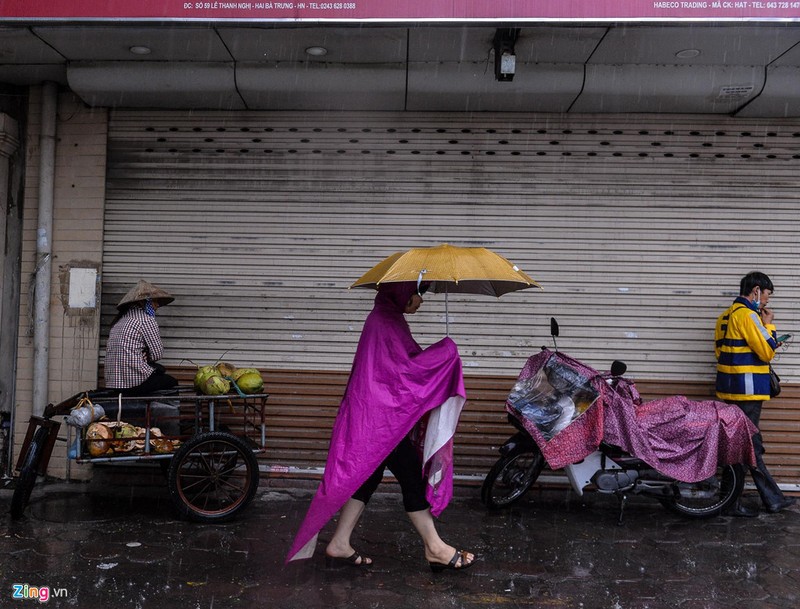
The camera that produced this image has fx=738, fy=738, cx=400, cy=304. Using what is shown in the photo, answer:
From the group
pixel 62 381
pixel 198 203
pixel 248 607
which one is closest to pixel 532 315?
pixel 198 203

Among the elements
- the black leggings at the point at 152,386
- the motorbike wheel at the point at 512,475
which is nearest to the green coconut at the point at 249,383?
the black leggings at the point at 152,386

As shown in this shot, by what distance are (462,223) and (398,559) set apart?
136 inches

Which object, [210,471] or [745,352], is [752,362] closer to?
[745,352]

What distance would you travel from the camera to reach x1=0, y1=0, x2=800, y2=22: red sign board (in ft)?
19.1

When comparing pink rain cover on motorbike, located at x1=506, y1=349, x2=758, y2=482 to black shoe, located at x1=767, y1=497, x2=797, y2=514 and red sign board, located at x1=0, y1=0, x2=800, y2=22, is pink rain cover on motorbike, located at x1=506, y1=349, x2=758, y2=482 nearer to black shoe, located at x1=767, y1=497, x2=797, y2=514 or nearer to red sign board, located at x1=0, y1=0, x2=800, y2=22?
black shoe, located at x1=767, y1=497, x2=797, y2=514

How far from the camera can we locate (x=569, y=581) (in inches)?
192

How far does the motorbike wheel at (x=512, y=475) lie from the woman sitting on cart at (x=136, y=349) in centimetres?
291

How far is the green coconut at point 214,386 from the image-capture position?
615 cm

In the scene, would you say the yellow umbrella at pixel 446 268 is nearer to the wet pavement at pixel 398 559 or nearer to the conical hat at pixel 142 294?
the wet pavement at pixel 398 559

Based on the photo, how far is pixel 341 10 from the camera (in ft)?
19.5

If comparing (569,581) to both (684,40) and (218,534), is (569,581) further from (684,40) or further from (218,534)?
(684,40)

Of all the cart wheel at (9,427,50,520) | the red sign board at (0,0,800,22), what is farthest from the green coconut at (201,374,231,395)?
the red sign board at (0,0,800,22)

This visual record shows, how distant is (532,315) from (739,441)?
216cm

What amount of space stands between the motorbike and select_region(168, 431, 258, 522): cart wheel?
2.04 metres
